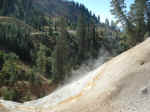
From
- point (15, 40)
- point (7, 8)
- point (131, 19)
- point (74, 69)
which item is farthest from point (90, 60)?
point (7, 8)

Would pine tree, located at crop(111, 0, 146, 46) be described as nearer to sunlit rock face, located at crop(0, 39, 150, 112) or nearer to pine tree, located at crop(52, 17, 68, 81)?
pine tree, located at crop(52, 17, 68, 81)

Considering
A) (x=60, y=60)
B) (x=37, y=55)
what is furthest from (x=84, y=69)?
(x=37, y=55)

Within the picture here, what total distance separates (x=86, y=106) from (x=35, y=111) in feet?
12.9

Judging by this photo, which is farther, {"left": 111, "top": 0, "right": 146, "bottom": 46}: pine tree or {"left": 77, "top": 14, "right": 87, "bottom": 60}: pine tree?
{"left": 77, "top": 14, "right": 87, "bottom": 60}: pine tree

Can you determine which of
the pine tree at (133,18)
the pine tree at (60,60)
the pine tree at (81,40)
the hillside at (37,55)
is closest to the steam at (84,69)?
the hillside at (37,55)

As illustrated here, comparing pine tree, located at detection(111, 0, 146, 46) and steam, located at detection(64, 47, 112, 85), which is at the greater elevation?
pine tree, located at detection(111, 0, 146, 46)

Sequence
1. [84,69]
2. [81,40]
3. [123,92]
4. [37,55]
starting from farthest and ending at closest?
[81,40], [37,55], [84,69], [123,92]

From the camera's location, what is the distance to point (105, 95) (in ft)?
26.1

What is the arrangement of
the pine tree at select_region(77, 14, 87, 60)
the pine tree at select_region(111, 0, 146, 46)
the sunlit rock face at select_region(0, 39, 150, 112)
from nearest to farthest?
the sunlit rock face at select_region(0, 39, 150, 112) < the pine tree at select_region(111, 0, 146, 46) < the pine tree at select_region(77, 14, 87, 60)

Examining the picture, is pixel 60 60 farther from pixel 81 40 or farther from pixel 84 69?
pixel 81 40

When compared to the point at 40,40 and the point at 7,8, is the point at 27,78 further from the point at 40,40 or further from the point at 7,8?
the point at 7,8

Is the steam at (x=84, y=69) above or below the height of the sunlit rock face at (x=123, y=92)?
below

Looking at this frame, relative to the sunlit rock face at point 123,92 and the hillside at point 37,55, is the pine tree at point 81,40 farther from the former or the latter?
the sunlit rock face at point 123,92

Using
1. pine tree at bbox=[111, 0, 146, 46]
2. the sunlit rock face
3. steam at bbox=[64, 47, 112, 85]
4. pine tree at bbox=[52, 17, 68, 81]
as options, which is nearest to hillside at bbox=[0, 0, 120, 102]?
pine tree at bbox=[52, 17, 68, 81]
